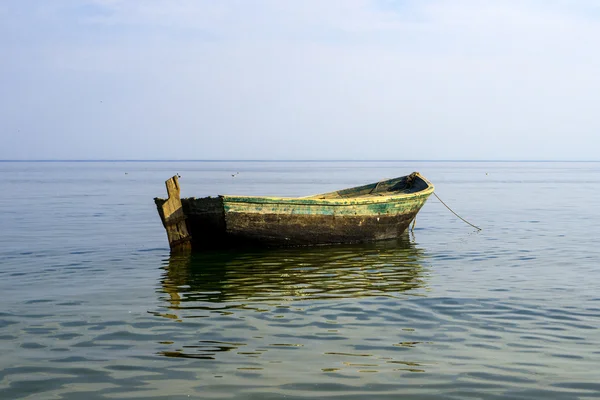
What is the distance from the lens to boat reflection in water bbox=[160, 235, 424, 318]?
1057cm

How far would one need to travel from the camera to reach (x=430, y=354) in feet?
23.6

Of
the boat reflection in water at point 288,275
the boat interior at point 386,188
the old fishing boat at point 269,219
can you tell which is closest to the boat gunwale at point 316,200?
the old fishing boat at point 269,219

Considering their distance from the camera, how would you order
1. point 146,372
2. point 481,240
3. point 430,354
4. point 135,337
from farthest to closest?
point 481,240
point 135,337
point 430,354
point 146,372

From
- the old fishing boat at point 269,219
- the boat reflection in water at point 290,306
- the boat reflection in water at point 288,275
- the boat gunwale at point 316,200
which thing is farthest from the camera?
the old fishing boat at point 269,219

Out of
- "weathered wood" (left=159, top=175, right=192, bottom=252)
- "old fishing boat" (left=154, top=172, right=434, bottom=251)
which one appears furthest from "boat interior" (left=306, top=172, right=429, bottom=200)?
"weathered wood" (left=159, top=175, right=192, bottom=252)

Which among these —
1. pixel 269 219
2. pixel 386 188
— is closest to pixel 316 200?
pixel 269 219

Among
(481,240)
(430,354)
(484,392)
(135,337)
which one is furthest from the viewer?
(481,240)

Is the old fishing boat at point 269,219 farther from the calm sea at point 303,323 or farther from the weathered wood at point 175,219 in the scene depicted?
the calm sea at point 303,323

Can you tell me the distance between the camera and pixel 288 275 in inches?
500

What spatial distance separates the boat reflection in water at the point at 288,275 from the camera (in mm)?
10570

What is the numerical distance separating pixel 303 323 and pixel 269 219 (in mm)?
7014

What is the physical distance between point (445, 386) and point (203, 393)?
2.20 meters

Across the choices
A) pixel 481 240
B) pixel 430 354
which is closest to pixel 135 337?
pixel 430 354

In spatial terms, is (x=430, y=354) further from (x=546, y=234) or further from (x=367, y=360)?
(x=546, y=234)
